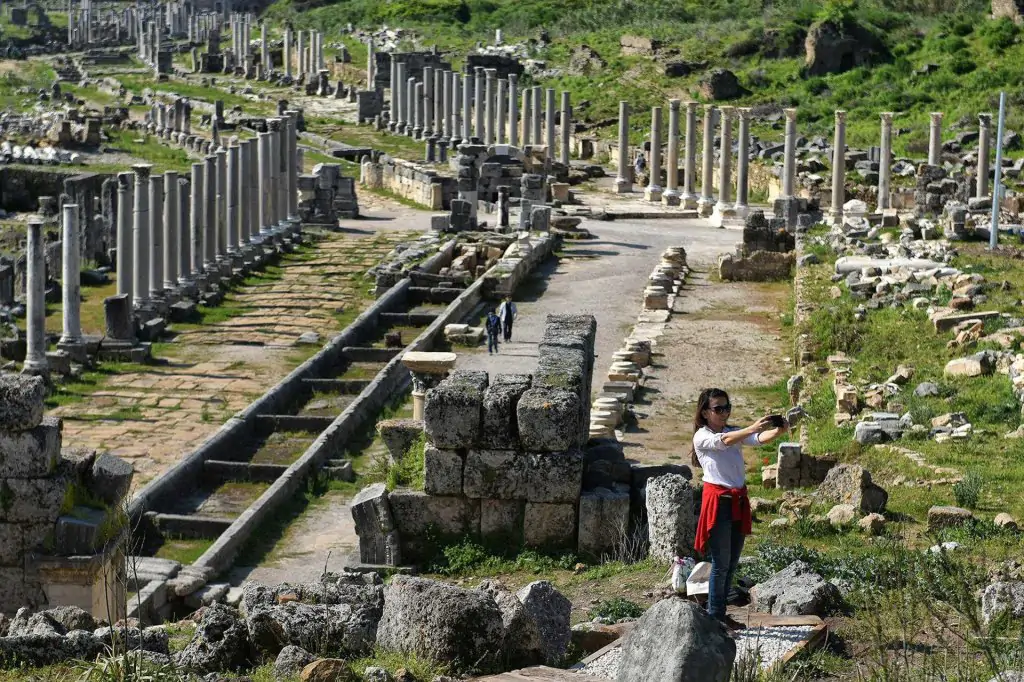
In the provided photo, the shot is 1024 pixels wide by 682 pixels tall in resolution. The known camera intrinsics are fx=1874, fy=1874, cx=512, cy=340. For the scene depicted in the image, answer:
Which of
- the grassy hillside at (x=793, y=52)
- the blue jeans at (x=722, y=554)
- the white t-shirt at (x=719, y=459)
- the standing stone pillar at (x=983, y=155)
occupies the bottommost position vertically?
the blue jeans at (x=722, y=554)

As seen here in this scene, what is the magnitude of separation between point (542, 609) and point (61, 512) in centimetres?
574

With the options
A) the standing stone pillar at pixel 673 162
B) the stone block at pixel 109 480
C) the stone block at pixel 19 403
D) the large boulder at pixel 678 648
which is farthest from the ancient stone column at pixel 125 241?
the large boulder at pixel 678 648

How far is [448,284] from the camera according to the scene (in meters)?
36.7

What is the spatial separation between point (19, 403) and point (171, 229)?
21072 mm

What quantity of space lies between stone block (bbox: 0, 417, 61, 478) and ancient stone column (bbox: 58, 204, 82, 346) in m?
14.9

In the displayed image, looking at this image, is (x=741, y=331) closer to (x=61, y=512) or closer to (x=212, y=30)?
(x=61, y=512)

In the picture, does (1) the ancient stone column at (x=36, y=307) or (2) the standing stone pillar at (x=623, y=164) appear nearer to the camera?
(1) the ancient stone column at (x=36, y=307)

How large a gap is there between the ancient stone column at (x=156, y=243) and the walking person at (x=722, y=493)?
2382 centimetres

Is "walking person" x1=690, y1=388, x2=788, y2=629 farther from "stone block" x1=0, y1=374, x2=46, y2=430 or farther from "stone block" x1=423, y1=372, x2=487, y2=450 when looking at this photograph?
"stone block" x1=0, y1=374, x2=46, y2=430

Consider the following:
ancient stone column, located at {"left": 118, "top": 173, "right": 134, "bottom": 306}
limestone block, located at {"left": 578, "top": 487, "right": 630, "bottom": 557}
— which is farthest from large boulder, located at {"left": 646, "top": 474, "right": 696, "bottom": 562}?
ancient stone column, located at {"left": 118, "top": 173, "right": 134, "bottom": 306}

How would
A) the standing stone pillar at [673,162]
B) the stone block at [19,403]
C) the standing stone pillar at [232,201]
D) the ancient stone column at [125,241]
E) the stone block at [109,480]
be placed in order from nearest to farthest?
the stone block at [19,403] → the stone block at [109,480] → the ancient stone column at [125,241] → the standing stone pillar at [232,201] → the standing stone pillar at [673,162]

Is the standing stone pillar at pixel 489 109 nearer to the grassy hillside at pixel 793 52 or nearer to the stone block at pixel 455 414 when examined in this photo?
the grassy hillside at pixel 793 52

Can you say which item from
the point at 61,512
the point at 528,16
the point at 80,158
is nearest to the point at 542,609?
the point at 61,512

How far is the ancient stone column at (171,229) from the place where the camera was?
35.8 metres
